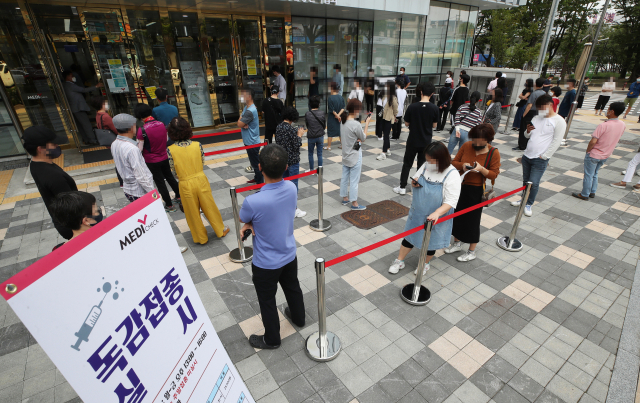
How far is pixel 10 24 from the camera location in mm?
8023

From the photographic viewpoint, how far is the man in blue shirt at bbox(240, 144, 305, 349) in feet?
8.71

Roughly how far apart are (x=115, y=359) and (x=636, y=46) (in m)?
48.8

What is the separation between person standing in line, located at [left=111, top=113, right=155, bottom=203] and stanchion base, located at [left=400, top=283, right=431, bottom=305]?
363cm

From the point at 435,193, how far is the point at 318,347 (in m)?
2.16

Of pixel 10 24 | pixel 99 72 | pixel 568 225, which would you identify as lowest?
pixel 568 225

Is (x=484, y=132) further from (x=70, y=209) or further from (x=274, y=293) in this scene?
(x=70, y=209)

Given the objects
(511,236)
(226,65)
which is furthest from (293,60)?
(511,236)

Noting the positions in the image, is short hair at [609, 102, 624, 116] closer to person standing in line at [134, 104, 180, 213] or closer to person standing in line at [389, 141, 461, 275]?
person standing in line at [389, 141, 461, 275]

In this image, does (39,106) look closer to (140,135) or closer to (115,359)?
(140,135)

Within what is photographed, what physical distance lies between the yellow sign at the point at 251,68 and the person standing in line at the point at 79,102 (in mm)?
4588

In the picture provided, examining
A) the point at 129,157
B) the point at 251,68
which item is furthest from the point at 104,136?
the point at 251,68

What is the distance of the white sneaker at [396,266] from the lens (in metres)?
4.46

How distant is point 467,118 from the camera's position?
21.1ft

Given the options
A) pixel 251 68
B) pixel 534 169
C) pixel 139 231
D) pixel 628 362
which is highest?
pixel 251 68
